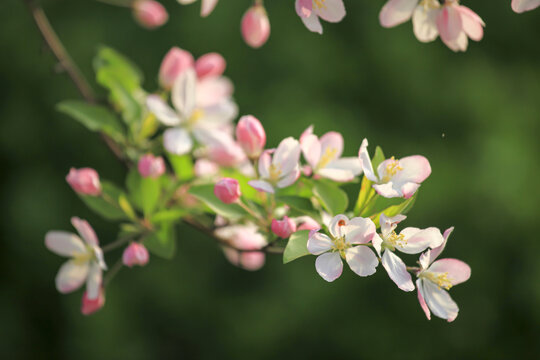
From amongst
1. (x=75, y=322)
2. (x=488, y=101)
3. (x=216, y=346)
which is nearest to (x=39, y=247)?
(x=75, y=322)

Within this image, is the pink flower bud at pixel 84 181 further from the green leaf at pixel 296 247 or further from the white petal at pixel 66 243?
the green leaf at pixel 296 247

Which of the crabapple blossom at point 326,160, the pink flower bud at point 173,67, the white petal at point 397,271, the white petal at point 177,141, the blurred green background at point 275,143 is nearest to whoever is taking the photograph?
the white petal at point 397,271

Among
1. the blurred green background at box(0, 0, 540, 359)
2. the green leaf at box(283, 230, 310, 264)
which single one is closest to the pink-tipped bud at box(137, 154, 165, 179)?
the green leaf at box(283, 230, 310, 264)

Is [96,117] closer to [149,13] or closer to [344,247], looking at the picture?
[149,13]

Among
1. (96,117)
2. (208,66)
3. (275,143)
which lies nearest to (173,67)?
(208,66)

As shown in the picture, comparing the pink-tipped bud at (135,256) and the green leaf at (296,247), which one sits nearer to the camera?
the green leaf at (296,247)

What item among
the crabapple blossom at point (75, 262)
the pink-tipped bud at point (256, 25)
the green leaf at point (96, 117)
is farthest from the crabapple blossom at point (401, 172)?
the green leaf at point (96, 117)

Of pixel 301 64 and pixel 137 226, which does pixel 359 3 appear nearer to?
pixel 301 64
